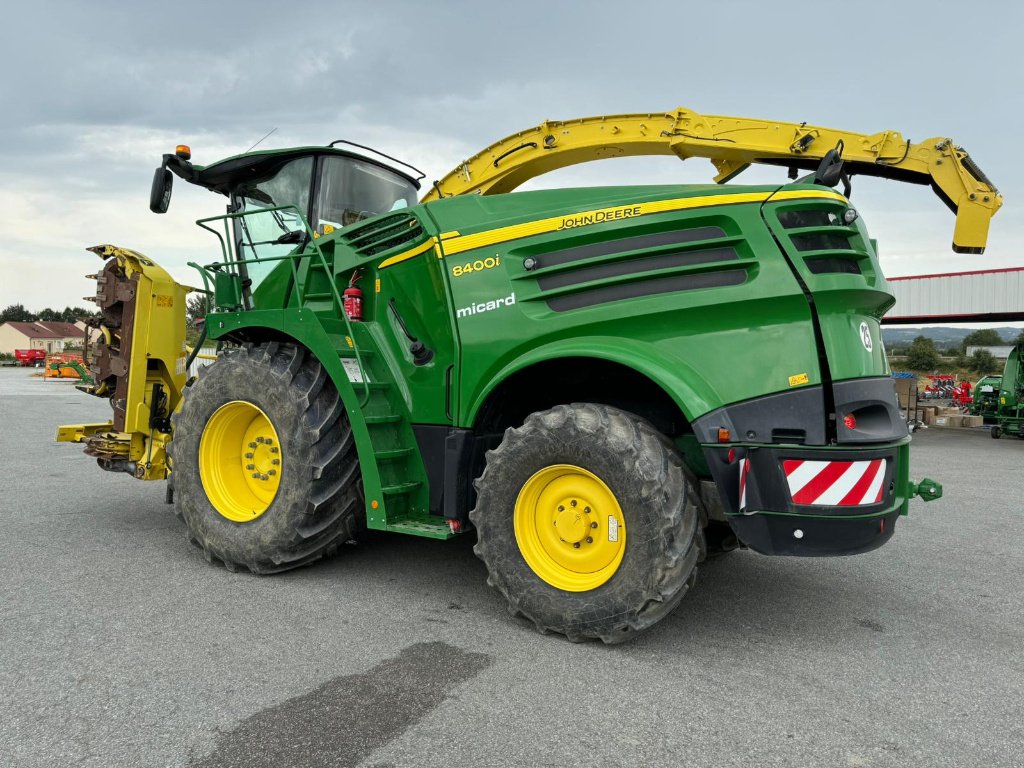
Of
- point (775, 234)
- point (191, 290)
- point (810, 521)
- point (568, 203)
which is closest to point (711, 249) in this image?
point (775, 234)

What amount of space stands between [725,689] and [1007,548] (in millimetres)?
3891

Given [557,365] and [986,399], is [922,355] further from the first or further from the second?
[557,365]

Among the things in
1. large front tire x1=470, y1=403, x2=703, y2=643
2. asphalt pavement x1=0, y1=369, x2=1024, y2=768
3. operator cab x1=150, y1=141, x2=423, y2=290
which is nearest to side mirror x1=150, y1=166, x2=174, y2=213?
operator cab x1=150, y1=141, x2=423, y2=290

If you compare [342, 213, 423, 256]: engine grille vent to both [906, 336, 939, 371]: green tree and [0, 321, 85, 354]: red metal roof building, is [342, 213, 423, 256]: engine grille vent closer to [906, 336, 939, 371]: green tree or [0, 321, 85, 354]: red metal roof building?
[906, 336, 939, 371]: green tree

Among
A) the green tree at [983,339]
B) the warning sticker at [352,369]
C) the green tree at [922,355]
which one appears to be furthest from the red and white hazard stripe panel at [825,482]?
the green tree at [983,339]

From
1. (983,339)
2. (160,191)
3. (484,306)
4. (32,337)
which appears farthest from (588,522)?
(32,337)

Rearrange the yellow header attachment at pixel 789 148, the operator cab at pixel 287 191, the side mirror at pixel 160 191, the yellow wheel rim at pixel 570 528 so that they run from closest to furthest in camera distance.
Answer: the yellow wheel rim at pixel 570 528 < the yellow header attachment at pixel 789 148 < the operator cab at pixel 287 191 < the side mirror at pixel 160 191

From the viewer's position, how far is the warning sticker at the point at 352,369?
13.5 ft

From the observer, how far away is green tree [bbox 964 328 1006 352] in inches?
1997

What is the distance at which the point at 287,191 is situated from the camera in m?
5.12

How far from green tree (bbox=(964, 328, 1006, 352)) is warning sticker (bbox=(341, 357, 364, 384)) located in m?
55.7

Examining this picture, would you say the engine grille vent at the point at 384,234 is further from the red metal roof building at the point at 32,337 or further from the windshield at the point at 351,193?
the red metal roof building at the point at 32,337

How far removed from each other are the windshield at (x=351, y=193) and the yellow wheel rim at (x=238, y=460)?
134 cm

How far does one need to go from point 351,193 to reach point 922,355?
47.0 m
